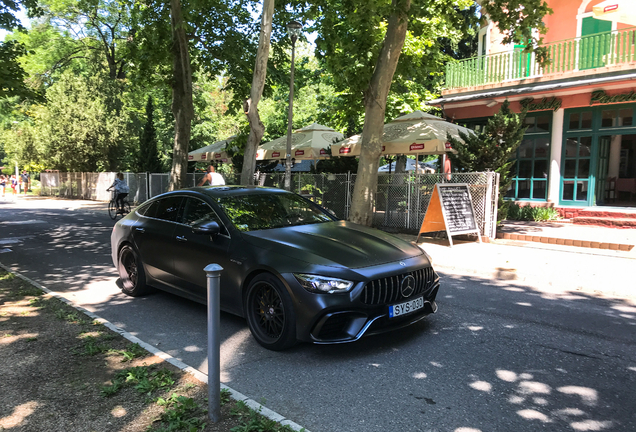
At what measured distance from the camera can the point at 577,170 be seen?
615 inches

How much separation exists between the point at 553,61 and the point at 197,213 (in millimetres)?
14277

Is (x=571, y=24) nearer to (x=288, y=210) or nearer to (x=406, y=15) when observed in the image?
(x=406, y=15)

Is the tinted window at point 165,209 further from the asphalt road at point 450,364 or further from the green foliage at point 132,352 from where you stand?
the green foliage at point 132,352

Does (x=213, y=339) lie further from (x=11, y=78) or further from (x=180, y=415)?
(x=11, y=78)

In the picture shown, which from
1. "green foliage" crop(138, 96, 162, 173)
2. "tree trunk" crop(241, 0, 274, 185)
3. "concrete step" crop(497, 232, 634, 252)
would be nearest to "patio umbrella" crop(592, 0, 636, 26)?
"concrete step" crop(497, 232, 634, 252)

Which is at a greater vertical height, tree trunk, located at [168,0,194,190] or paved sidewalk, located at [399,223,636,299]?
tree trunk, located at [168,0,194,190]

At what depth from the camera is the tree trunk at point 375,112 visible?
11.6 meters

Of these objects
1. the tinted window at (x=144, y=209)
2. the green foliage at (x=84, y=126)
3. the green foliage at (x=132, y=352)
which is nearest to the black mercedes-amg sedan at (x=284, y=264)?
the tinted window at (x=144, y=209)

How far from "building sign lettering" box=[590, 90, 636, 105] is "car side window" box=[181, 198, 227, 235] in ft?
45.1

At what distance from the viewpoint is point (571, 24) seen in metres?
16.7

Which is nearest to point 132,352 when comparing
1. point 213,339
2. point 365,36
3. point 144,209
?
point 213,339

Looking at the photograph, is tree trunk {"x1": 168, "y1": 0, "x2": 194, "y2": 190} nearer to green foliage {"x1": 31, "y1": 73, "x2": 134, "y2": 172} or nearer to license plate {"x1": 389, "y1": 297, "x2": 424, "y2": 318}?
license plate {"x1": 389, "y1": 297, "x2": 424, "y2": 318}

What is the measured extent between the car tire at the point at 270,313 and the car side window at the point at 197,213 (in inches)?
35.5

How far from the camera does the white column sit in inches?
628
